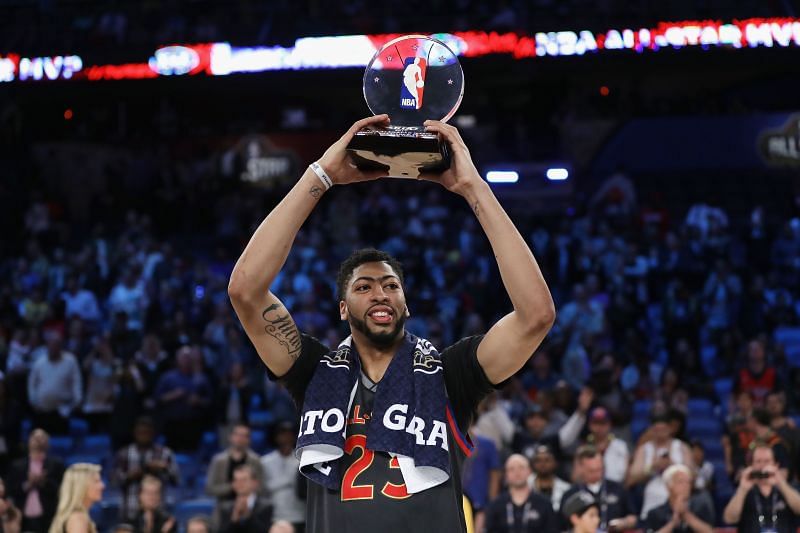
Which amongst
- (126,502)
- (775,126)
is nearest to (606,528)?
(126,502)

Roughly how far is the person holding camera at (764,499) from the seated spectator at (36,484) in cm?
545

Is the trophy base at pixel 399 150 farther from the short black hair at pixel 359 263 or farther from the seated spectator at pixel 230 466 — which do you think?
the seated spectator at pixel 230 466

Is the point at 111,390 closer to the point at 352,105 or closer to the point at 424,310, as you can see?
the point at 424,310

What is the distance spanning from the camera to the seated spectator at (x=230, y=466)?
10.3 meters

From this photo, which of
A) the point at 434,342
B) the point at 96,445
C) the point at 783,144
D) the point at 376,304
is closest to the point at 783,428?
the point at 434,342

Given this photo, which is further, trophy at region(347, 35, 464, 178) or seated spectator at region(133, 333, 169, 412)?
seated spectator at region(133, 333, 169, 412)

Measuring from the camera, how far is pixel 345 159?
12.0 feet

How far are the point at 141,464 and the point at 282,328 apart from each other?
7.76 meters

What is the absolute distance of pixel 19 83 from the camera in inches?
755

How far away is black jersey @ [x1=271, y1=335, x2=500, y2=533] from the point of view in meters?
3.44

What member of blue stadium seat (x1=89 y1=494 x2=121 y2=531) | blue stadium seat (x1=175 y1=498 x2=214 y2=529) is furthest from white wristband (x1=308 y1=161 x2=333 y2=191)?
blue stadium seat (x1=175 y1=498 x2=214 y2=529)

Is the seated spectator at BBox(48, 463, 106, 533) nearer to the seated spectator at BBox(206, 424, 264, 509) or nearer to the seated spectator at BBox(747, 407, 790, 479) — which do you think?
the seated spectator at BBox(206, 424, 264, 509)

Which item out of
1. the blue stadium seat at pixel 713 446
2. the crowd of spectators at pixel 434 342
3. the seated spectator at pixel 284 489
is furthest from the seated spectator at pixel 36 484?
the blue stadium seat at pixel 713 446

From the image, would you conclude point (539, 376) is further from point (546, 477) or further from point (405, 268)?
point (546, 477)
